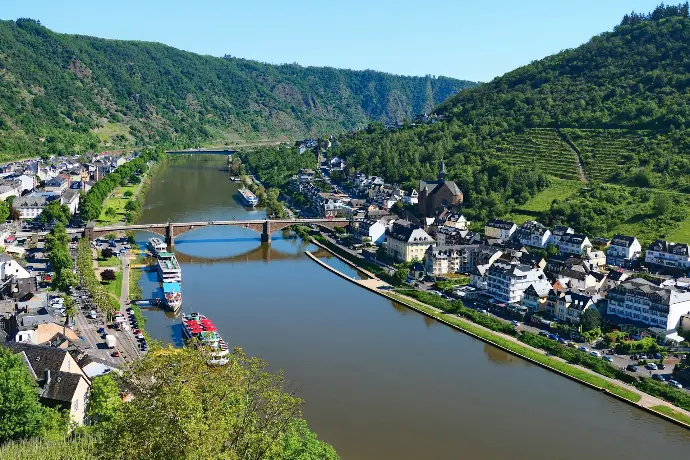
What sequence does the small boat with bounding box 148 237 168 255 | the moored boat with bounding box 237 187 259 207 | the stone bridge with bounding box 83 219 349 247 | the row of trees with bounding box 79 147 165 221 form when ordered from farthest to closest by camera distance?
the moored boat with bounding box 237 187 259 207
the row of trees with bounding box 79 147 165 221
the stone bridge with bounding box 83 219 349 247
the small boat with bounding box 148 237 168 255

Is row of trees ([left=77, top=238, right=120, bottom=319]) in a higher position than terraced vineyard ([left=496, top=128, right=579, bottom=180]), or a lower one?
lower

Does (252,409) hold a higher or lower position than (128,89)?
lower

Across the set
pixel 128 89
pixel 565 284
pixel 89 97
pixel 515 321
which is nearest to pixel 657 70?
pixel 565 284

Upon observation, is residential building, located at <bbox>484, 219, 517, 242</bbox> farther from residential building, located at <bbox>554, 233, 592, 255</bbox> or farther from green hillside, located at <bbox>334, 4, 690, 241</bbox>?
residential building, located at <bbox>554, 233, 592, 255</bbox>

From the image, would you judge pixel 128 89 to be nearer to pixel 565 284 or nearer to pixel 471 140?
pixel 471 140

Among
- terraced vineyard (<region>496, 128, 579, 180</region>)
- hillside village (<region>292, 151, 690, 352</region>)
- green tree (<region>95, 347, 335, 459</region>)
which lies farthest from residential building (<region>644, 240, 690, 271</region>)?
green tree (<region>95, 347, 335, 459</region>)

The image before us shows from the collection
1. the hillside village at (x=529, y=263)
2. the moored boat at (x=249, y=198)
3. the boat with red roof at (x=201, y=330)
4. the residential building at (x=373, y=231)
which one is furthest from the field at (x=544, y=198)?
the boat with red roof at (x=201, y=330)
